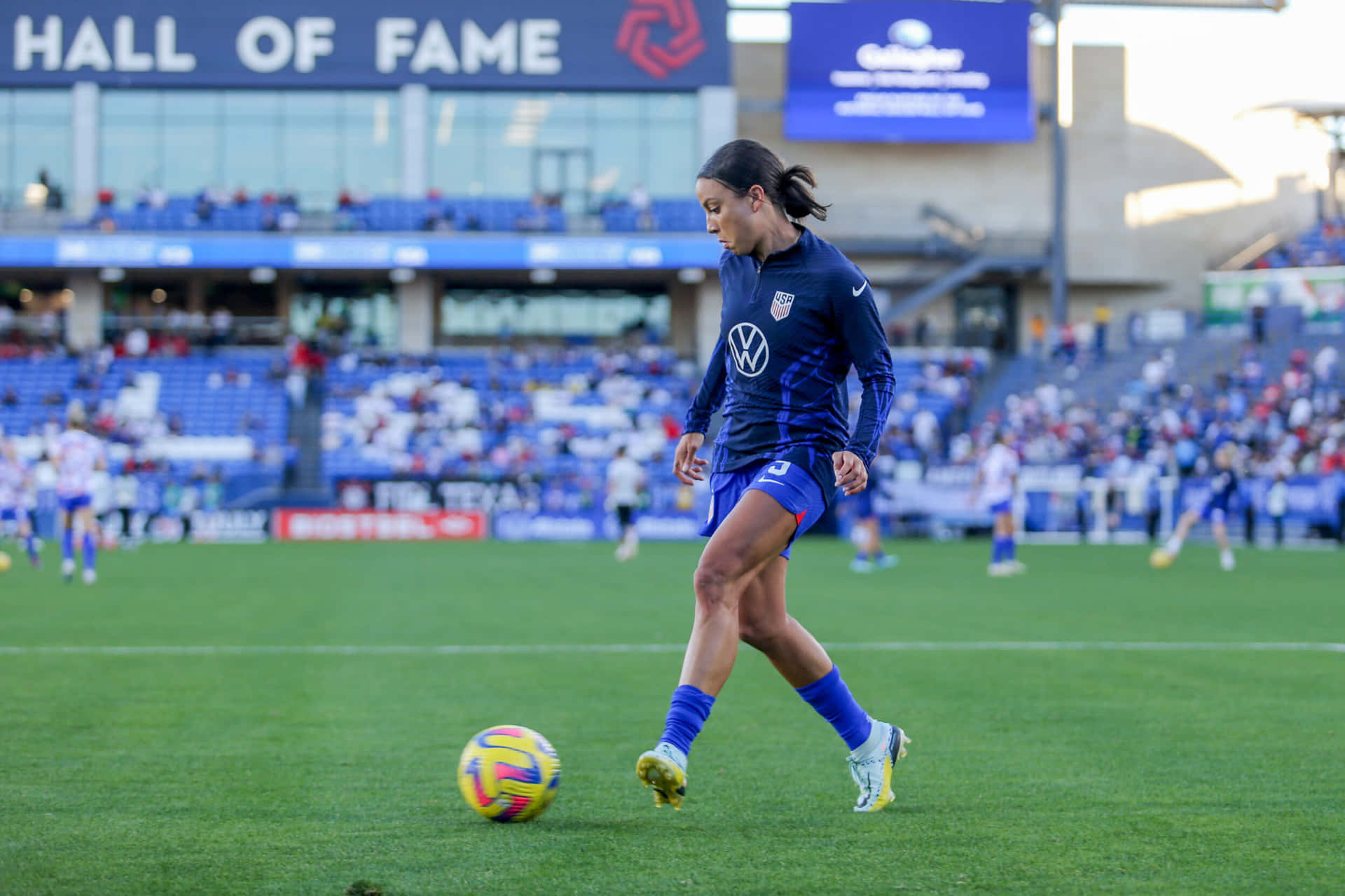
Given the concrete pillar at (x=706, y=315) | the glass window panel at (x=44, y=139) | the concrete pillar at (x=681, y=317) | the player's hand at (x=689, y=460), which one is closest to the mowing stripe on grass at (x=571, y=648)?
the player's hand at (x=689, y=460)

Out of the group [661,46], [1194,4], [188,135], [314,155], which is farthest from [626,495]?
[1194,4]

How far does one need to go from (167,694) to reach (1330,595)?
13049 millimetres

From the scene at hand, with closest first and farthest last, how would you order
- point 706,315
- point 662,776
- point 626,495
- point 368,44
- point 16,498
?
point 662,776 < point 16,498 < point 626,495 < point 368,44 < point 706,315

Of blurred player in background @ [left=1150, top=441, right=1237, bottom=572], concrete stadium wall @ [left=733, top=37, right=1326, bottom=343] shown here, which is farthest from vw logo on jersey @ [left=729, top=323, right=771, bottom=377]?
concrete stadium wall @ [left=733, top=37, right=1326, bottom=343]

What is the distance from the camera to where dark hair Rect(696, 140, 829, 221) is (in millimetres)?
5480

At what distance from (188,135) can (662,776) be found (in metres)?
43.2

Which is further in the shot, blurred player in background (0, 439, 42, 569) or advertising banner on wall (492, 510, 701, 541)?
advertising banner on wall (492, 510, 701, 541)

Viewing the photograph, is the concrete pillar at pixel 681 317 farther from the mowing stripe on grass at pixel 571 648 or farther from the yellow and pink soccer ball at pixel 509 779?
the yellow and pink soccer ball at pixel 509 779

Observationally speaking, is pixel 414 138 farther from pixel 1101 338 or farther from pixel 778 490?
pixel 778 490

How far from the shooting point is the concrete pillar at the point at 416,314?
45531 mm

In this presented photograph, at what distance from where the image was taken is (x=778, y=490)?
5348 millimetres

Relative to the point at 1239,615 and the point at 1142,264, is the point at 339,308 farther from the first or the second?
the point at 1239,615

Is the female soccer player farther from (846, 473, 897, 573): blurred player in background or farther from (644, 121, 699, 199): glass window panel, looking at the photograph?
(644, 121, 699, 199): glass window panel

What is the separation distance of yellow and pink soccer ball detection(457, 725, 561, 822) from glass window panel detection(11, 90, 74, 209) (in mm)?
42940
